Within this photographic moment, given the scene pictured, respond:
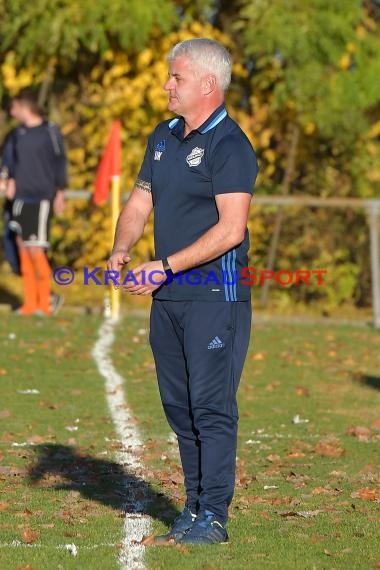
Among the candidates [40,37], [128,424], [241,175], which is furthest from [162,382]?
[40,37]

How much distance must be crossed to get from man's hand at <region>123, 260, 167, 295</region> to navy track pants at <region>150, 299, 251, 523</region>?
198 millimetres

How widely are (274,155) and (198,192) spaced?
14.4 metres

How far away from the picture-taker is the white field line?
627cm

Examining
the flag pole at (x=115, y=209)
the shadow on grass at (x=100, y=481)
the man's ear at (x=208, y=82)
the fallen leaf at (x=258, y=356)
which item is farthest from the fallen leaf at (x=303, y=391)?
the man's ear at (x=208, y=82)

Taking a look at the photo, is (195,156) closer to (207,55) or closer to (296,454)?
(207,55)

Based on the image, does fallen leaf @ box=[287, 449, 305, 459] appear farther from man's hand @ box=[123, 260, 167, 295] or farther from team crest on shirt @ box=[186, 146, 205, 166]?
team crest on shirt @ box=[186, 146, 205, 166]

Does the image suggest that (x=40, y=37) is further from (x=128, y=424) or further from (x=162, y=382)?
(x=162, y=382)

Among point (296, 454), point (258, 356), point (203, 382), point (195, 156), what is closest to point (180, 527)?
point (203, 382)

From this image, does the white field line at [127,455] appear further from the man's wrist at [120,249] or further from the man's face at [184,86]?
the man's face at [184,86]

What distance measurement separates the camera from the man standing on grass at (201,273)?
6113 mm

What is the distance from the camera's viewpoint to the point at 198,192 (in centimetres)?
620

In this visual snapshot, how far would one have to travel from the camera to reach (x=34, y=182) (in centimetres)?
1628

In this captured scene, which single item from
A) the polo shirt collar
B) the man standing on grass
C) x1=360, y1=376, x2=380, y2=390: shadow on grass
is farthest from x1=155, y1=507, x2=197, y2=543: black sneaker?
x1=360, y1=376, x2=380, y2=390: shadow on grass

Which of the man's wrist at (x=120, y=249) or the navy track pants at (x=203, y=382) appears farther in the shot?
the man's wrist at (x=120, y=249)
